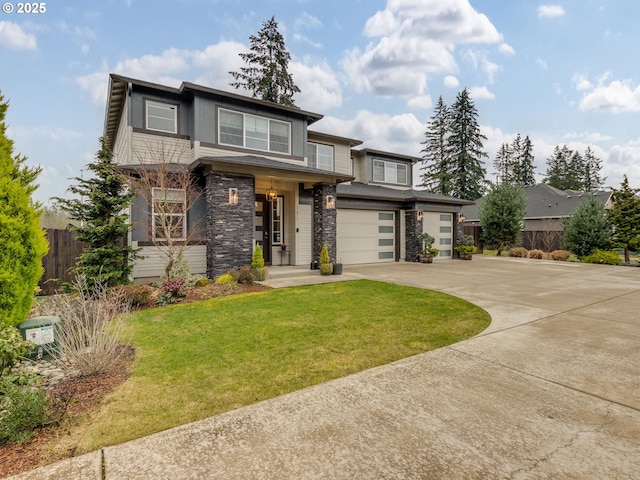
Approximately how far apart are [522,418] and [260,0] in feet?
48.6

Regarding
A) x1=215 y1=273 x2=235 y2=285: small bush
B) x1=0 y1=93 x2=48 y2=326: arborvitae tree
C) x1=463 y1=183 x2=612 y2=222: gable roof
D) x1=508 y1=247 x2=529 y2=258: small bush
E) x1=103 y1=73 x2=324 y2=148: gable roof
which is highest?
x1=103 y1=73 x2=324 y2=148: gable roof

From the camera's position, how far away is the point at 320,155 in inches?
563

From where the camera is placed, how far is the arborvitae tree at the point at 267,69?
2450 cm

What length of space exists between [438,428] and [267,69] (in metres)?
27.4

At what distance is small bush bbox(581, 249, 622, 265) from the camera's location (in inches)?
556

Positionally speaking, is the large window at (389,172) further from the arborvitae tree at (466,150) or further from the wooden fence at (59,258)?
the arborvitae tree at (466,150)

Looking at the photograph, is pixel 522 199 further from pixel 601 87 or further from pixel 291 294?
pixel 291 294

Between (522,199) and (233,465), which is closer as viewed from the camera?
(233,465)

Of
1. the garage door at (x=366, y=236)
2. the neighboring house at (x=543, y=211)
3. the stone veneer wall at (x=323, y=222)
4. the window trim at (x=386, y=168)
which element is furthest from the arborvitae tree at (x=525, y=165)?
the stone veneer wall at (x=323, y=222)

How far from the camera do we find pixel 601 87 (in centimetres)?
1544

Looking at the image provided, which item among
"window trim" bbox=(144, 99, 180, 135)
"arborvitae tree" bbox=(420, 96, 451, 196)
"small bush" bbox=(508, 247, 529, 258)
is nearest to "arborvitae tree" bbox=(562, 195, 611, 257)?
"small bush" bbox=(508, 247, 529, 258)

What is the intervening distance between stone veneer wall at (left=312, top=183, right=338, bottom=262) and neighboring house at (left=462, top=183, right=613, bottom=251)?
13.5 meters

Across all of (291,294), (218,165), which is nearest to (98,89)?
(218,165)

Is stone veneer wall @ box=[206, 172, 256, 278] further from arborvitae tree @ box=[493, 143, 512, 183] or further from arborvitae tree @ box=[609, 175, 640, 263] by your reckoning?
arborvitae tree @ box=[493, 143, 512, 183]
